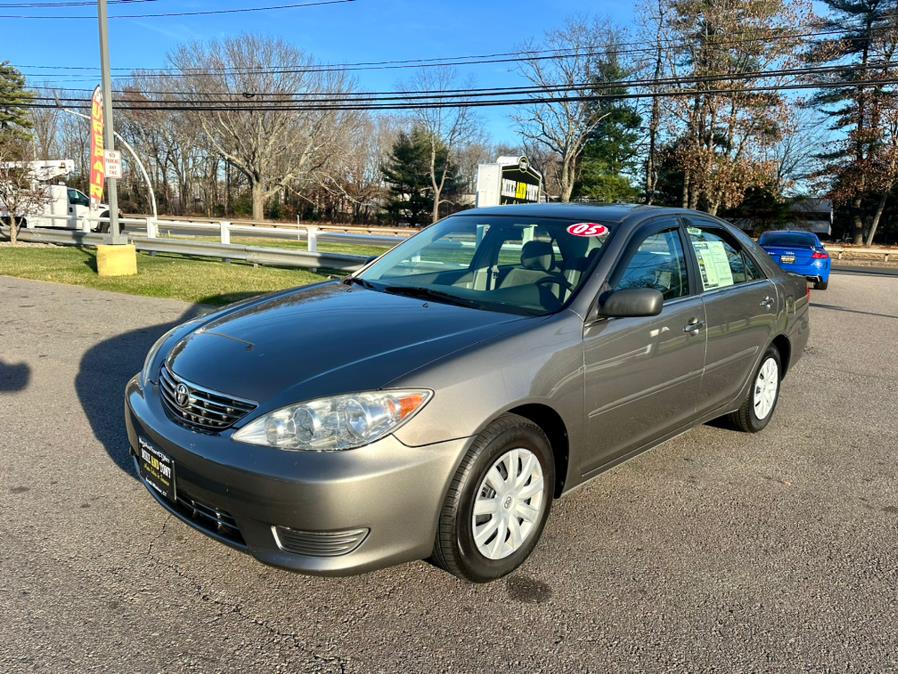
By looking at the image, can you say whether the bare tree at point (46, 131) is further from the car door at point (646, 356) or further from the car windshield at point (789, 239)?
the car door at point (646, 356)

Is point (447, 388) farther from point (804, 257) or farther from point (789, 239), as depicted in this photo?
point (789, 239)

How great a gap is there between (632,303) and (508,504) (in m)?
1.11

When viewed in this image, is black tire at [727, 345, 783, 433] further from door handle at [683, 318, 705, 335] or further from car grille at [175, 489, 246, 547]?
car grille at [175, 489, 246, 547]

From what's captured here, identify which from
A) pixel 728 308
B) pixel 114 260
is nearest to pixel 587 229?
pixel 728 308

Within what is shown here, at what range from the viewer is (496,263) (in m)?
3.83

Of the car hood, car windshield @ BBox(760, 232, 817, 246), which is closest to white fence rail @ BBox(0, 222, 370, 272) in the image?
the car hood

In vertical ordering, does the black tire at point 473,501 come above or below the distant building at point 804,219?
below

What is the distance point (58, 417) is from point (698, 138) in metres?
36.0

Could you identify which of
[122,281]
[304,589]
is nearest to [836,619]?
[304,589]

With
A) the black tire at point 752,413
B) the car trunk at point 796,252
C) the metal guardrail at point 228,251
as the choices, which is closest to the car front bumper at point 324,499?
the black tire at point 752,413

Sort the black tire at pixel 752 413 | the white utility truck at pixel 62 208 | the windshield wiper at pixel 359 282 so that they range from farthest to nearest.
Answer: the white utility truck at pixel 62 208 < the black tire at pixel 752 413 < the windshield wiper at pixel 359 282

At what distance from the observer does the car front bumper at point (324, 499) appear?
2.28 metres

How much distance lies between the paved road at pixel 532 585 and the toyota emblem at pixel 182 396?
2.42 ft

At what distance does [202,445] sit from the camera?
2.48 meters
